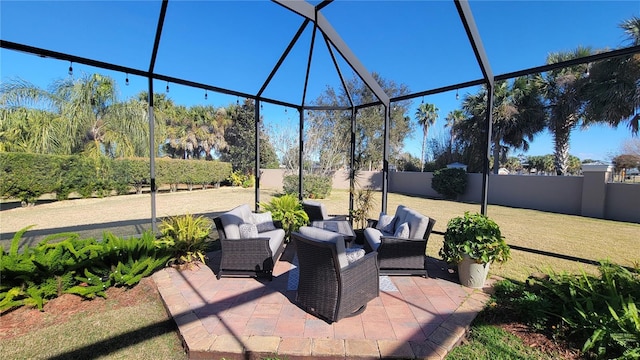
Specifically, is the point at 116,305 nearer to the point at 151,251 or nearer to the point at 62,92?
the point at 151,251

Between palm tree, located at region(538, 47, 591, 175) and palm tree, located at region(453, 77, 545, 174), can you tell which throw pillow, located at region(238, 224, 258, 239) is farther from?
palm tree, located at region(453, 77, 545, 174)

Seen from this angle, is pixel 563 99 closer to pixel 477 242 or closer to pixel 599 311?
pixel 477 242

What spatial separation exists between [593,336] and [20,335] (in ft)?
15.3

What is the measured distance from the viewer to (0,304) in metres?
2.37

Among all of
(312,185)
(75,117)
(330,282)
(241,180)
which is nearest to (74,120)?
(75,117)

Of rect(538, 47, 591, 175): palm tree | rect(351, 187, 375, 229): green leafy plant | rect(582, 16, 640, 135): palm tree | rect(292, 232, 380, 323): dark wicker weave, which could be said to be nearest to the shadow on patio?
rect(292, 232, 380, 323): dark wicker weave

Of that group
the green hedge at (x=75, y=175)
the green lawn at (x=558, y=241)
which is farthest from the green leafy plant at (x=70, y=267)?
the green hedge at (x=75, y=175)

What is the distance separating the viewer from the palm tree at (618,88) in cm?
855

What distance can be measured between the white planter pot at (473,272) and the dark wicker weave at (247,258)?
2396 mm

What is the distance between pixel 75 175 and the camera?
10547mm

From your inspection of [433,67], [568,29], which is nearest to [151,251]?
[433,67]

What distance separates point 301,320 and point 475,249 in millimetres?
2210

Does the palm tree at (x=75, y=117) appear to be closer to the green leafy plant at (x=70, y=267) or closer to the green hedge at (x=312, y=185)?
the green hedge at (x=312, y=185)

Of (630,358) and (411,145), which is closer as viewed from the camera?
(630,358)
